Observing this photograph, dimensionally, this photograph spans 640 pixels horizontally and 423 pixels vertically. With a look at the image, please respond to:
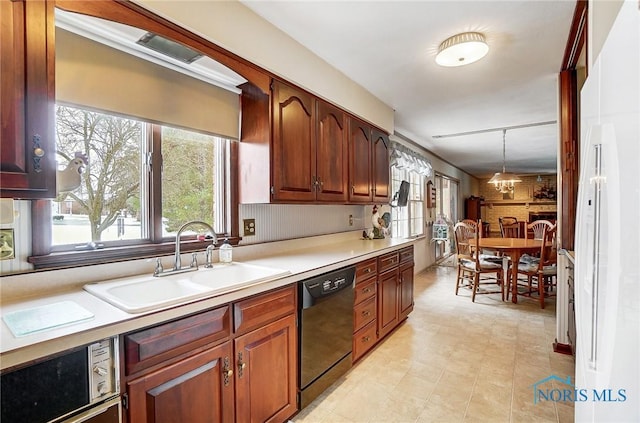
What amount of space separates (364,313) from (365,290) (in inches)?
7.0

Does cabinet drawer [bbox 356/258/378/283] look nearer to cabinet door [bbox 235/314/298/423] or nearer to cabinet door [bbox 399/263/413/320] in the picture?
cabinet door [bbox 399/263/413/320]

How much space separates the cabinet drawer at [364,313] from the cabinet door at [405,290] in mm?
603

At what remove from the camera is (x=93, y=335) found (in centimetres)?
89

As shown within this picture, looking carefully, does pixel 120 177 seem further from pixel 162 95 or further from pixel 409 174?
pixel 409 174

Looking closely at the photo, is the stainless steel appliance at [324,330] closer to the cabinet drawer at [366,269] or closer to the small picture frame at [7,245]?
the cabinet drawer at [366,269]

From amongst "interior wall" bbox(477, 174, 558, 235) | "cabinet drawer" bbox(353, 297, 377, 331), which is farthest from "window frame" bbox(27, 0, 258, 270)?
"interior wall" bbox(477, 174, 558, 235)

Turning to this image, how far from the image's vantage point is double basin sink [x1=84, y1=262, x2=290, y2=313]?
111 cm

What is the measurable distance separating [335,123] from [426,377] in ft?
6.79

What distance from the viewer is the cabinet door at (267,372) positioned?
137cm

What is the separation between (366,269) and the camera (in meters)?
2.33

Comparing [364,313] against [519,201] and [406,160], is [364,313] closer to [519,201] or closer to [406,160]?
[406,160]

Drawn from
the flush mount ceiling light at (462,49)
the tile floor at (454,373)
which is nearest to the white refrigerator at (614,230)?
the tile floor at (454,373)

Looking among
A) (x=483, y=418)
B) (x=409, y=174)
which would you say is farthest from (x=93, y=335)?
(x=409, y=174)

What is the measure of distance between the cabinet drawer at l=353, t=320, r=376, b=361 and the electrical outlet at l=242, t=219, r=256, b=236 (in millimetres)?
1081
